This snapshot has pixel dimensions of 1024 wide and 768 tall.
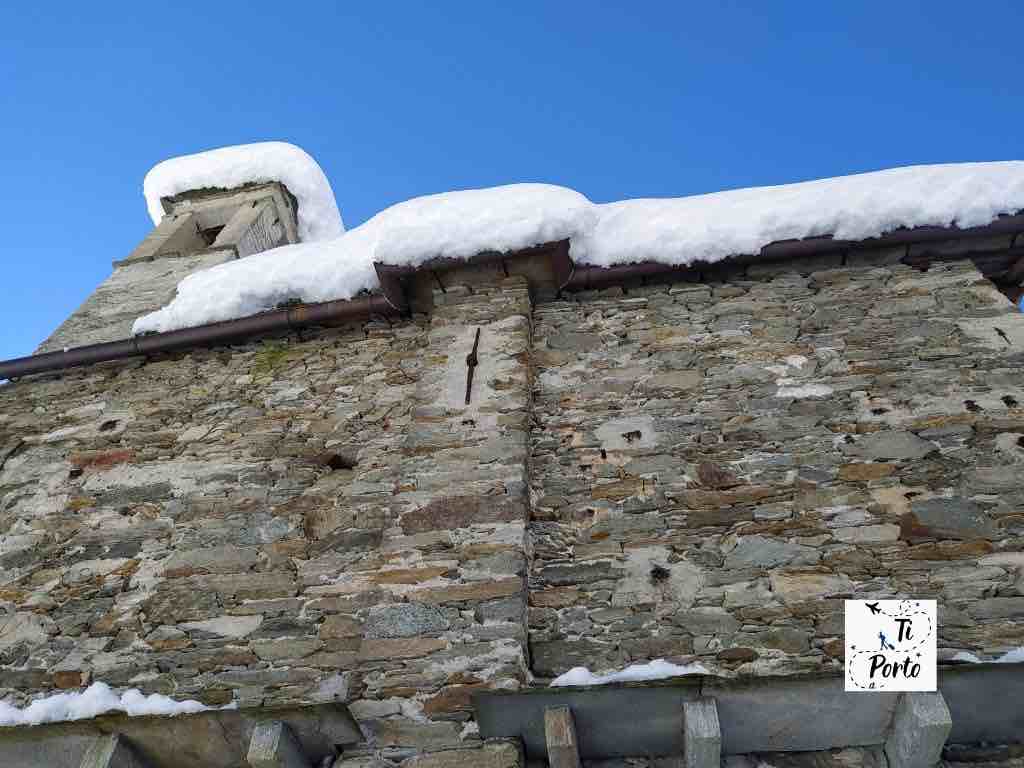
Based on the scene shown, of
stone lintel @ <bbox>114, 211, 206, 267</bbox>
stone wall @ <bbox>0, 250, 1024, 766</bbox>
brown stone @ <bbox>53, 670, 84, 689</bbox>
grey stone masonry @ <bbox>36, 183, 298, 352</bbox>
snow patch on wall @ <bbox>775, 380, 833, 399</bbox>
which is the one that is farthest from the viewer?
stone lintel @ <bbox>114, 211, 206, 267</bbox>

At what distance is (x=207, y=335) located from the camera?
5.18 m

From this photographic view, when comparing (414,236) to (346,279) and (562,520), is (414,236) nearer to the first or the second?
(346,279)

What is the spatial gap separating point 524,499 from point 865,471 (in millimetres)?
1478

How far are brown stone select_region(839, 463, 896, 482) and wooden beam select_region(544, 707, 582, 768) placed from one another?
1.71 m

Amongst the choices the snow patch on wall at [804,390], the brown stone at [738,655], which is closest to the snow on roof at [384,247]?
the snow patch on wall at [804,390]

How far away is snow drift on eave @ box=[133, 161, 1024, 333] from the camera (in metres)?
4.56

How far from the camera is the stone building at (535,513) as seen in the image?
2512 mm

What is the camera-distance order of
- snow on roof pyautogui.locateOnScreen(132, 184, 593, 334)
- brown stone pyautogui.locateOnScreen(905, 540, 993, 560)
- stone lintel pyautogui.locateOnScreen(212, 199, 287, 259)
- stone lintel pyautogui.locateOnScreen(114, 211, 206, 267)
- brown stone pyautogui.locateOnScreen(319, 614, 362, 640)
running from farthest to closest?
stone lintel pyautogui.locateOnScreen(212, 199, 287, 259) → stone lintel pyautogui.locateOnScreen(114, 211, 206, 267) → snow on roof pyautogui.locateOnScreen(132, 184, 593, 334) → brown stone pyautogui.locateOnScreen(319, 614, 362, 640) → brown stone pyautogui.locateOnScreen(905, 540, 993, 560)

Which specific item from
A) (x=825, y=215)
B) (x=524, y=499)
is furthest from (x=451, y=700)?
(x=825, y=215)

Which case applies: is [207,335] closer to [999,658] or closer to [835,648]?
[835,648]

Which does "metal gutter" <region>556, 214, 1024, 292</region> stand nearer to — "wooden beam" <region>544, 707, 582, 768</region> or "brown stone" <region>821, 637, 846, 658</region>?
"brown stone" <region>821, 637, 846, 658</region>

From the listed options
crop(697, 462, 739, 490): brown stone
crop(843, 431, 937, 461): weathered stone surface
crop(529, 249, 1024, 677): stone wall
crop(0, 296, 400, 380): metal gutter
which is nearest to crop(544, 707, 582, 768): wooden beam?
crop(529, 249, 1024, 677): stone wall

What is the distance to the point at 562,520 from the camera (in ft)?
11.2

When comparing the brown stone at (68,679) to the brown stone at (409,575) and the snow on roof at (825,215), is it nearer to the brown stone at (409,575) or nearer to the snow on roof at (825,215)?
the brown stone at (409,575)
